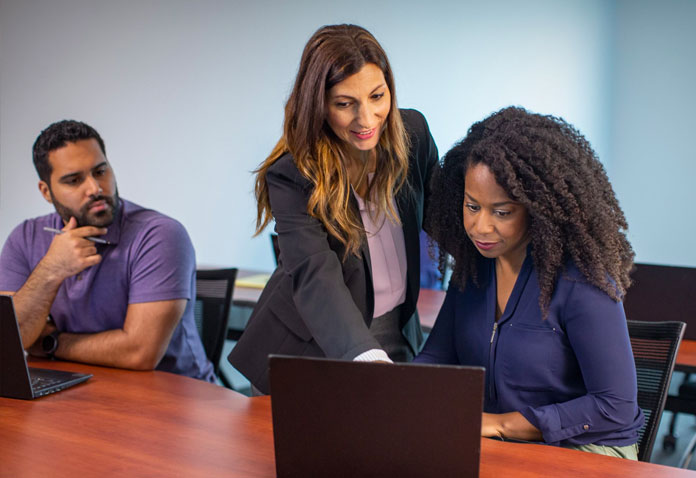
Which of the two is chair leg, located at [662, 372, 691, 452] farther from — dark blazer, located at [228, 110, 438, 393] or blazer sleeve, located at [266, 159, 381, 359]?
blazer sleeve, located at [266, 159, 381, 359]

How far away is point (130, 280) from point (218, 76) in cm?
229

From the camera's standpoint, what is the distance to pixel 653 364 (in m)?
1.61

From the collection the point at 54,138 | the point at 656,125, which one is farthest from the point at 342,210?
the point at 656,125

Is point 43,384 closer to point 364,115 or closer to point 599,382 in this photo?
point 364,115

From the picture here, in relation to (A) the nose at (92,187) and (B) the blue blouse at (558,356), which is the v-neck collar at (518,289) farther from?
(A) the nose at (92,187)

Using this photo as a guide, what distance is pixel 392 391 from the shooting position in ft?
3.30

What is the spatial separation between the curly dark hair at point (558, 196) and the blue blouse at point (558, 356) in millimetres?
37

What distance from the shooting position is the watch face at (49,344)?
1.99 meters

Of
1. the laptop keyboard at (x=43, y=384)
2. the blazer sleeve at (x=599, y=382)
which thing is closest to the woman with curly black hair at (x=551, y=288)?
the blazer sleeve at (x=599, y=382)

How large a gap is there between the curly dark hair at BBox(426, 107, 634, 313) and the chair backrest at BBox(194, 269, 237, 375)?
3.79ft

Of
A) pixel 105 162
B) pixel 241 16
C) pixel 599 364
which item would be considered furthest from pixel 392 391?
pixel 241 16

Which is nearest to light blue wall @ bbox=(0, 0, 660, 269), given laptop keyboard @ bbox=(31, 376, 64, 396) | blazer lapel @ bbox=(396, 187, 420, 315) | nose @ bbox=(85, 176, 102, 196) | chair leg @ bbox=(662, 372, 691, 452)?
nose @ bbox=(85, 176, 102, 196)

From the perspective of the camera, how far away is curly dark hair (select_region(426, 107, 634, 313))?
1.44 m

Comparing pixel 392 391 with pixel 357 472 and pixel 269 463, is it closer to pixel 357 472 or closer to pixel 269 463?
pixel 357 472
